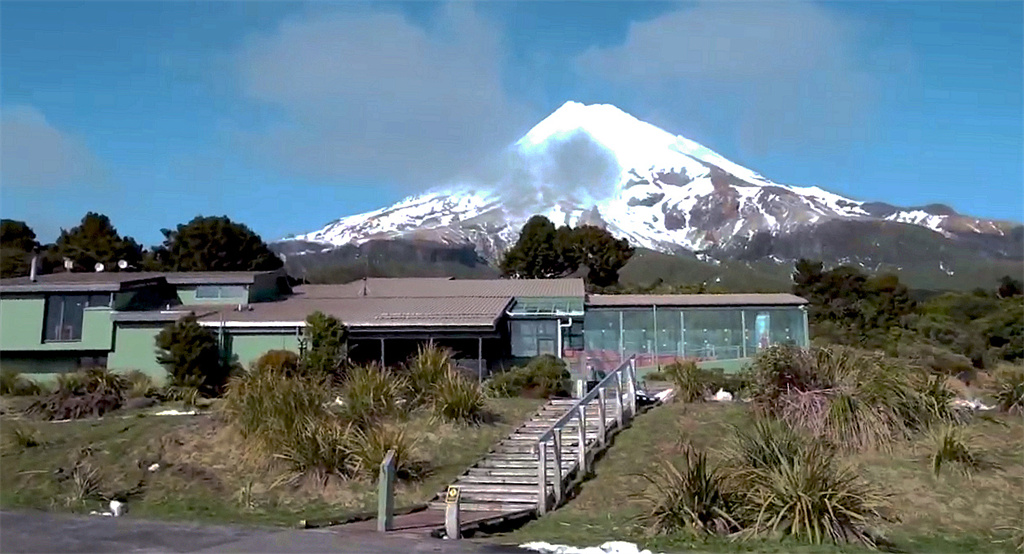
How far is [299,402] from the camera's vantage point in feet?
48.5

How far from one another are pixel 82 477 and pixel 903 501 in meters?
11.4

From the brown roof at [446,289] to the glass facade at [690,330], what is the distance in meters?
2.44

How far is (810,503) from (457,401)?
7645mm

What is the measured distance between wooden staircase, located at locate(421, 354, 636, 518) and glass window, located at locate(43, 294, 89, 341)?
20420 millimetres

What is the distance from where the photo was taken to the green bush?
887 inches

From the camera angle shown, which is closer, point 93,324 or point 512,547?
point 512,547

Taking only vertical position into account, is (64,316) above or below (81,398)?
above

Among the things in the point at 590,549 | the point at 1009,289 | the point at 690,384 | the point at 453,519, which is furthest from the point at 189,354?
the point at 1009,289

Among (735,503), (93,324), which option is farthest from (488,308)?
(735,503)

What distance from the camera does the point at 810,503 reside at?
1020 centimetres

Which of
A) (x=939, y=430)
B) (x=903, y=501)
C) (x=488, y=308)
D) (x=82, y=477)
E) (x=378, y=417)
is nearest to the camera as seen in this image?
(x=903, y=501)

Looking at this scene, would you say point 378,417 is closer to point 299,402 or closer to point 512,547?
point 299,402

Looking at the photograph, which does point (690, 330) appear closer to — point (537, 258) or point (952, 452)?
point (952, 452)

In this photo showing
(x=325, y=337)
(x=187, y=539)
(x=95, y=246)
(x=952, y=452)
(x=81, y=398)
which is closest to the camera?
(x=187, y=539)
